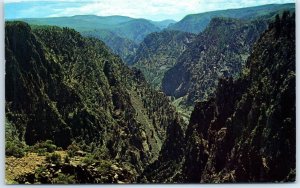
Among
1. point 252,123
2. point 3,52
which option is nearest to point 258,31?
point 252,123

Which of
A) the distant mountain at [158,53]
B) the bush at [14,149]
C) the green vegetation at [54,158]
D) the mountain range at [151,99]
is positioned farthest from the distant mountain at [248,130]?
the bush at [14,149]


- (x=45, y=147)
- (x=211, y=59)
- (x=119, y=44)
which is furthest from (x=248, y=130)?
(x=45, y=147)

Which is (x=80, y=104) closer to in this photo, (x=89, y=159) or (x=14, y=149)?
(x=89, y=159)

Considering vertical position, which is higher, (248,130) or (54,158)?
(248,130)

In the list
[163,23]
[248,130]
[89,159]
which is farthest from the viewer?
[163,23]

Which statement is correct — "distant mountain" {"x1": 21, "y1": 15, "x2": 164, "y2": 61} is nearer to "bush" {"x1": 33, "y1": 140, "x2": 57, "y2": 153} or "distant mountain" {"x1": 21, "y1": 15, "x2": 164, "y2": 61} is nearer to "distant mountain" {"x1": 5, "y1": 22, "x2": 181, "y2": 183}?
"distant mountain" {"x1": 5, "y1": 22, "x2": 181, "y2": 183}

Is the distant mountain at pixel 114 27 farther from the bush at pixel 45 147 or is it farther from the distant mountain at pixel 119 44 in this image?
the bush at pixel 45 147

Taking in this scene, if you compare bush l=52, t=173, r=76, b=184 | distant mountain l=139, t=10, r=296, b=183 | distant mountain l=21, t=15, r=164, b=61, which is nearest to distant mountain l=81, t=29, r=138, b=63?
distant mountain l=21, t=15, r=164, b=61

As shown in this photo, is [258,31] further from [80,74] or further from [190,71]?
[80,74]
